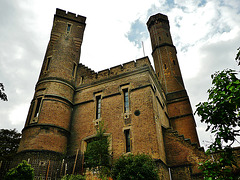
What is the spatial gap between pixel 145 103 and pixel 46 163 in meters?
7.70

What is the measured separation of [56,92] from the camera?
52.6ft

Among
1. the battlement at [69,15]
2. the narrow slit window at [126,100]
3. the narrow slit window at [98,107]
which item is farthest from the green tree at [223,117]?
the battlement at [69,15]

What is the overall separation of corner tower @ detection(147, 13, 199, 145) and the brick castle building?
101 millimetres

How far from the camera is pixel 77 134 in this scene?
15453 mm

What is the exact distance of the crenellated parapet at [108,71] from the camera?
16047 millimetres

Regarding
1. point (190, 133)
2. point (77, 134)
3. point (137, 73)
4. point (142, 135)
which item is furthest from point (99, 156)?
point (190, 133)

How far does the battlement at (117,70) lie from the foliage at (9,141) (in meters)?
14.3

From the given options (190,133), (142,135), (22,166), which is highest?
(190,133)

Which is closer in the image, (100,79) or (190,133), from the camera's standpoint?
(100,79)

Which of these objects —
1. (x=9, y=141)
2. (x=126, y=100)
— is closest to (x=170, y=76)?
(x=126, y=100)

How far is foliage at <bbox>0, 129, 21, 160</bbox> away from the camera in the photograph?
24.1 m

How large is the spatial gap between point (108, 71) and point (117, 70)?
3.12 ft

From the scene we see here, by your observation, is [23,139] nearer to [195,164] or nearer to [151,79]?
[151,79]

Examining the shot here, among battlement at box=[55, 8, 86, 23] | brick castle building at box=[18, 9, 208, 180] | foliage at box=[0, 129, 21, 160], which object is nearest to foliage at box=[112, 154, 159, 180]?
brick castle building at box=[18, 9, 208, 180]
